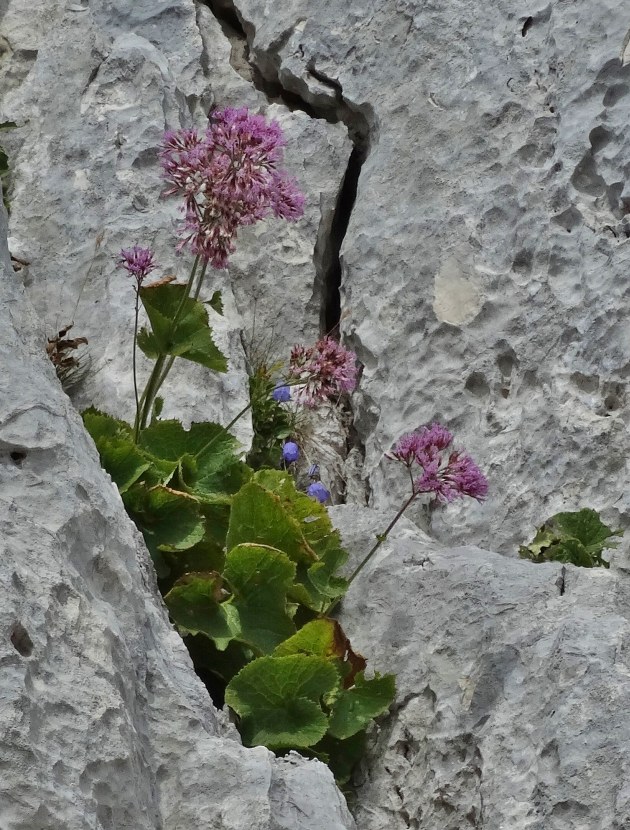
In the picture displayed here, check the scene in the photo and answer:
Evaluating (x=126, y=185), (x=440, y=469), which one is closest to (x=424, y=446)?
(x=440, y=469)

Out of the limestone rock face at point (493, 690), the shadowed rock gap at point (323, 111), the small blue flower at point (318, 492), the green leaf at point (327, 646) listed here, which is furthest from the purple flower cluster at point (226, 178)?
the shadowed rock gap at point (323, 111)

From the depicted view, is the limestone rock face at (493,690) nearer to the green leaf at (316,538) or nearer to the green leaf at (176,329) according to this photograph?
the green leaf at (316,538)

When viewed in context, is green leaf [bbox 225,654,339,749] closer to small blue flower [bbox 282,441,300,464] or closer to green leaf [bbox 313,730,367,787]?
green leaf [bbox 313,730,367,787]

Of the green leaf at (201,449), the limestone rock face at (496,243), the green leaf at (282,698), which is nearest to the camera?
the green leaf at (282,698)

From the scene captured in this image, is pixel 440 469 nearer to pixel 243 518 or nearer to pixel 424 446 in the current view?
pixel 424 446

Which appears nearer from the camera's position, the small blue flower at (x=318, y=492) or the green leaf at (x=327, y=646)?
the green leaf at (x=327, y=646)

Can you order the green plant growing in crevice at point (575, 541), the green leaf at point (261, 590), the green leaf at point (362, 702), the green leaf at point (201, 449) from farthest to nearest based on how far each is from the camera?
the green plant growing in crevice at point (575, 541) → the green leaf at point (201, 449) → the green leaf at point (261, 590) → the green leaf at point (362, 702)

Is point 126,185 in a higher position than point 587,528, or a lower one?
lower
